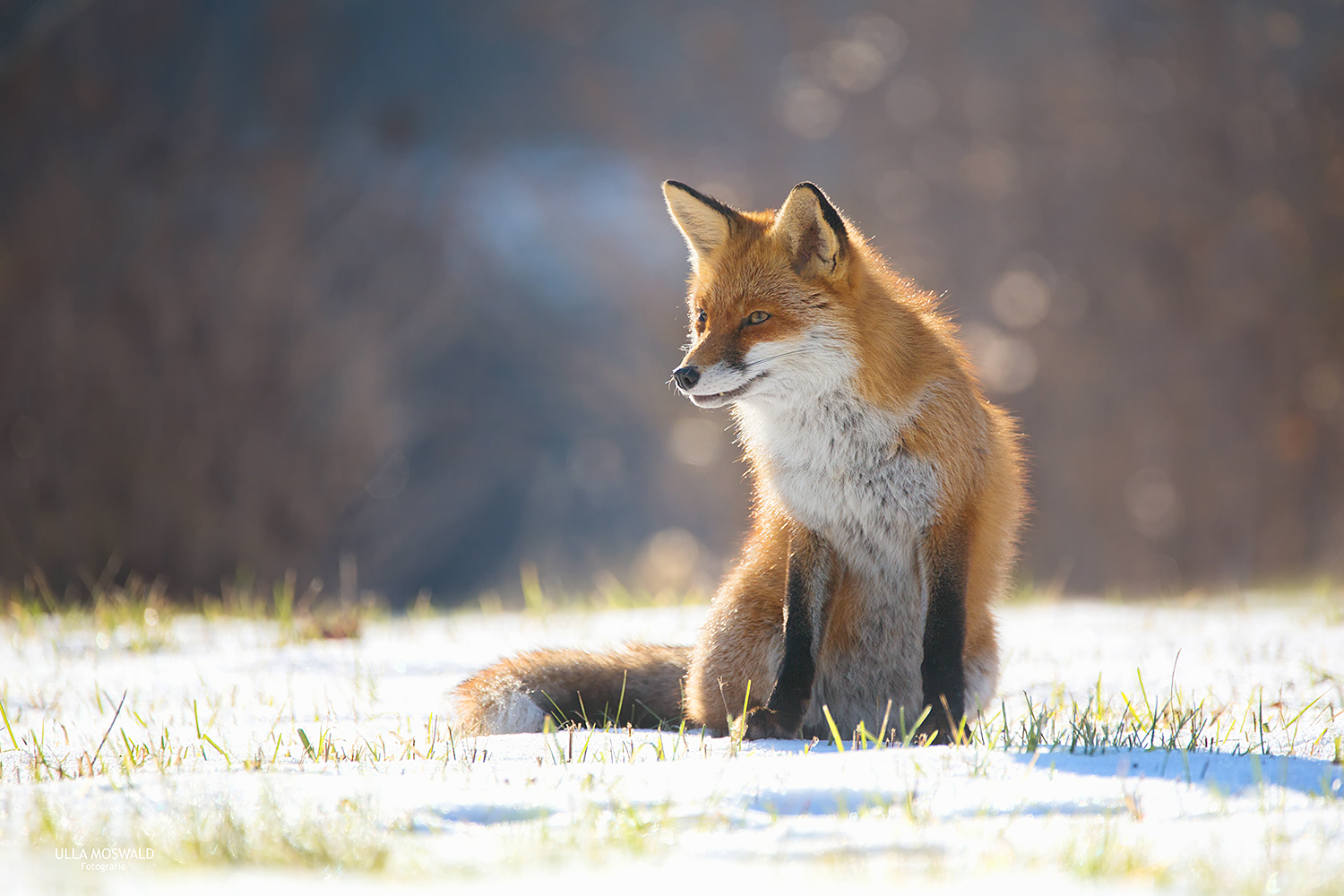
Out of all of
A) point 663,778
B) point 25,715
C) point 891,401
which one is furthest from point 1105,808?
point 25,715

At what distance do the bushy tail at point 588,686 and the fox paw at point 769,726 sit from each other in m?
0.48

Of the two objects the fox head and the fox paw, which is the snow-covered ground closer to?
the fox paw

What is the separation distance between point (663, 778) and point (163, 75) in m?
9.95

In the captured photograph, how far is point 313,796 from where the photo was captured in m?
2.33

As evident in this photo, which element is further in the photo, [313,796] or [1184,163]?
[1184,163]

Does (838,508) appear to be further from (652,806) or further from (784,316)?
(652,806)

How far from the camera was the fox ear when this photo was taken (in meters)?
3.57

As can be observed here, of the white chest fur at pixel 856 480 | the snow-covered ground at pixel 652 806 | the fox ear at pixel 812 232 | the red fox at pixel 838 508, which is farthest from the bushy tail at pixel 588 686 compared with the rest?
the fox ear at pixel 812 232

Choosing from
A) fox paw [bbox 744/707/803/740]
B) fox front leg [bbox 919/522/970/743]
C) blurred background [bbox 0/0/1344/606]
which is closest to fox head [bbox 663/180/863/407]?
fox front leg [bbox 919/522/970/743]

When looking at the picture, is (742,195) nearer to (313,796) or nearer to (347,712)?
(347,712)

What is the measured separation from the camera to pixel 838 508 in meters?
3.50

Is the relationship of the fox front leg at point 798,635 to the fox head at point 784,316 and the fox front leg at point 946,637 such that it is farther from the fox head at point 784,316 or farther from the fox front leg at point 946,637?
the fox head at point 784,316

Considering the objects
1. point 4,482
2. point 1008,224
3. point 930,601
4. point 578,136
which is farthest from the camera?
point 578,136

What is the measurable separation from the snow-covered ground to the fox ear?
1.60 meters
